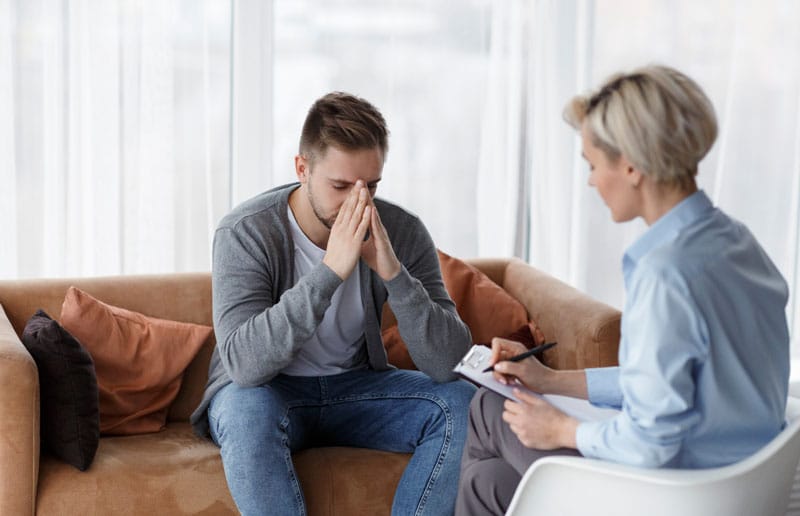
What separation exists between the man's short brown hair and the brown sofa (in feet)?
2.27

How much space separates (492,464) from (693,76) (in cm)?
234

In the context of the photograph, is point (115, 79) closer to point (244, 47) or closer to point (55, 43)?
point (55, 43)

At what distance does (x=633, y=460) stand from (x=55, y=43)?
2.28 m

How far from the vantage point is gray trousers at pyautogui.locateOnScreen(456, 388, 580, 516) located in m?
1.89

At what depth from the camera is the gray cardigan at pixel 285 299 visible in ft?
7.25

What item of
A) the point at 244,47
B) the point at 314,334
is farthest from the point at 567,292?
the point at 244,47

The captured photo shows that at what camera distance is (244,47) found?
10.8 ft

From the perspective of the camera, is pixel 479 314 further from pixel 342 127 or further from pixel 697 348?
pixel 697 348

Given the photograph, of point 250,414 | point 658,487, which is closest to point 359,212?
point 250,414

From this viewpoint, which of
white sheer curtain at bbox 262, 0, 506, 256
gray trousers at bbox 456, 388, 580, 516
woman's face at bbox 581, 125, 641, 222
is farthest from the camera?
white sheer curtain at bbox 262, 0, 506, 256

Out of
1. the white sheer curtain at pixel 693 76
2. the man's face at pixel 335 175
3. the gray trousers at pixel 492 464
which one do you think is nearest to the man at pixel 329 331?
the man's face at pixel 335 175

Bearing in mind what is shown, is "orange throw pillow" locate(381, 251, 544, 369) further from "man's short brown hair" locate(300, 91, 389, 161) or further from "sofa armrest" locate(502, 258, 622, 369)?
"man's short brown hair" locate(300, 91, 389, 161)

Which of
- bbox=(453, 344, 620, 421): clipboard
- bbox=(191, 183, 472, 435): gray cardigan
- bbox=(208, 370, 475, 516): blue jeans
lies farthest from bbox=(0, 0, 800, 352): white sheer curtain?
bbox=(453, 344, 620, 421): clipboard

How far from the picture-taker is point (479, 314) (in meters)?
2.88
